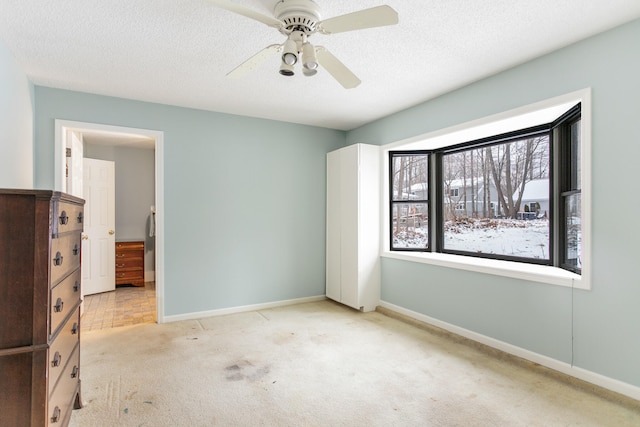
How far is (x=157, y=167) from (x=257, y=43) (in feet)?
6.47

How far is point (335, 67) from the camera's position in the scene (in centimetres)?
218

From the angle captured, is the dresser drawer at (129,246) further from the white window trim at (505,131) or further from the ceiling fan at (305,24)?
the ceiling fan at (305,24)

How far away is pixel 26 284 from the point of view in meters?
1.38

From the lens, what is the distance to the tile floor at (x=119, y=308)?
3869mm

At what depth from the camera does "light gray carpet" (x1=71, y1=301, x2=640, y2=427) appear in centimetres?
208

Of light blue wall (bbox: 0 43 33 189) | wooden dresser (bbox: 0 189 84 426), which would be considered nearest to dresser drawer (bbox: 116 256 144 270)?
light blue wall (bbox: 0 43 33 189)

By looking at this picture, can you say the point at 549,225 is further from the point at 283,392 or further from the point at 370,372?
the point at 283,392

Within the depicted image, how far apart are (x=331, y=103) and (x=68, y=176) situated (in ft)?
9.55

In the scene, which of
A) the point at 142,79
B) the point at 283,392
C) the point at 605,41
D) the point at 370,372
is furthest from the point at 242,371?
the point at 605,41

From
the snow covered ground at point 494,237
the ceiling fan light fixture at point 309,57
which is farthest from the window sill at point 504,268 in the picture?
the ceiling fan light fixture at point 309,57

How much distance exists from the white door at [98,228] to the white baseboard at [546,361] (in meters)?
4.56

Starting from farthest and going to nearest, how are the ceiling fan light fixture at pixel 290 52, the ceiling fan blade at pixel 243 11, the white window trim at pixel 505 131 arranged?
the white window trim at pixel 505 131
the ceiling fan light fixture at pixel 290 52
the ceiling fan blade at pixel 243 11

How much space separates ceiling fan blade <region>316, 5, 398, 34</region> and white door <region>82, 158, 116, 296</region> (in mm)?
4864

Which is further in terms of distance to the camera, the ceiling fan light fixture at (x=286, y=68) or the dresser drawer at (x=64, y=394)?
the ceiling fan light fixture at (x=286, y=68)
